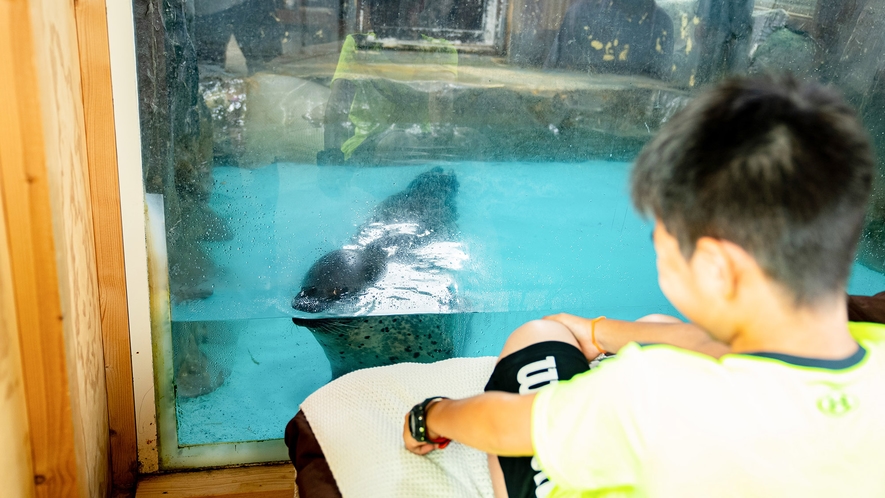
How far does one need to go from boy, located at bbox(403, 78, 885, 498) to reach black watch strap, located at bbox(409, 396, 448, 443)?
45 cm

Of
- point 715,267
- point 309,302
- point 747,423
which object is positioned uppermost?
point 715,267

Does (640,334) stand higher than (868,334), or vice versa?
(868,334)

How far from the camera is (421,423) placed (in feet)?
3.92

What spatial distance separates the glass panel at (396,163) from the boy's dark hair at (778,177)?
933mm

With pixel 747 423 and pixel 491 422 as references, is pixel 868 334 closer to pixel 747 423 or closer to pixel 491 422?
pixel 747 423

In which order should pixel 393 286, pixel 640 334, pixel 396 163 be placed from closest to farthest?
pixel 640 334, pixel 396 163, pixel 393 286

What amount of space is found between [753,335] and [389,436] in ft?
2.65

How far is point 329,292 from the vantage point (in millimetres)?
1723

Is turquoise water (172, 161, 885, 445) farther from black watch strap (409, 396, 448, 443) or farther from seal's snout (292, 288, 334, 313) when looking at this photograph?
black watch strap (409, 396, 448, 443)

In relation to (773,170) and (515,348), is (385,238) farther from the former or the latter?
(773,170)

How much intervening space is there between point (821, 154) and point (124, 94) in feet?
4.32

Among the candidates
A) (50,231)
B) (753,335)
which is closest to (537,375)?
(753,335)

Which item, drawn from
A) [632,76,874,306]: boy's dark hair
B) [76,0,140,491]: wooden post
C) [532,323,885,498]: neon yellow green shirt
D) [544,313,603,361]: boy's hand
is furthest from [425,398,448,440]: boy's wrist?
[76,0,140,491]: wooden post

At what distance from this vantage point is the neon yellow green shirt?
667 mm
